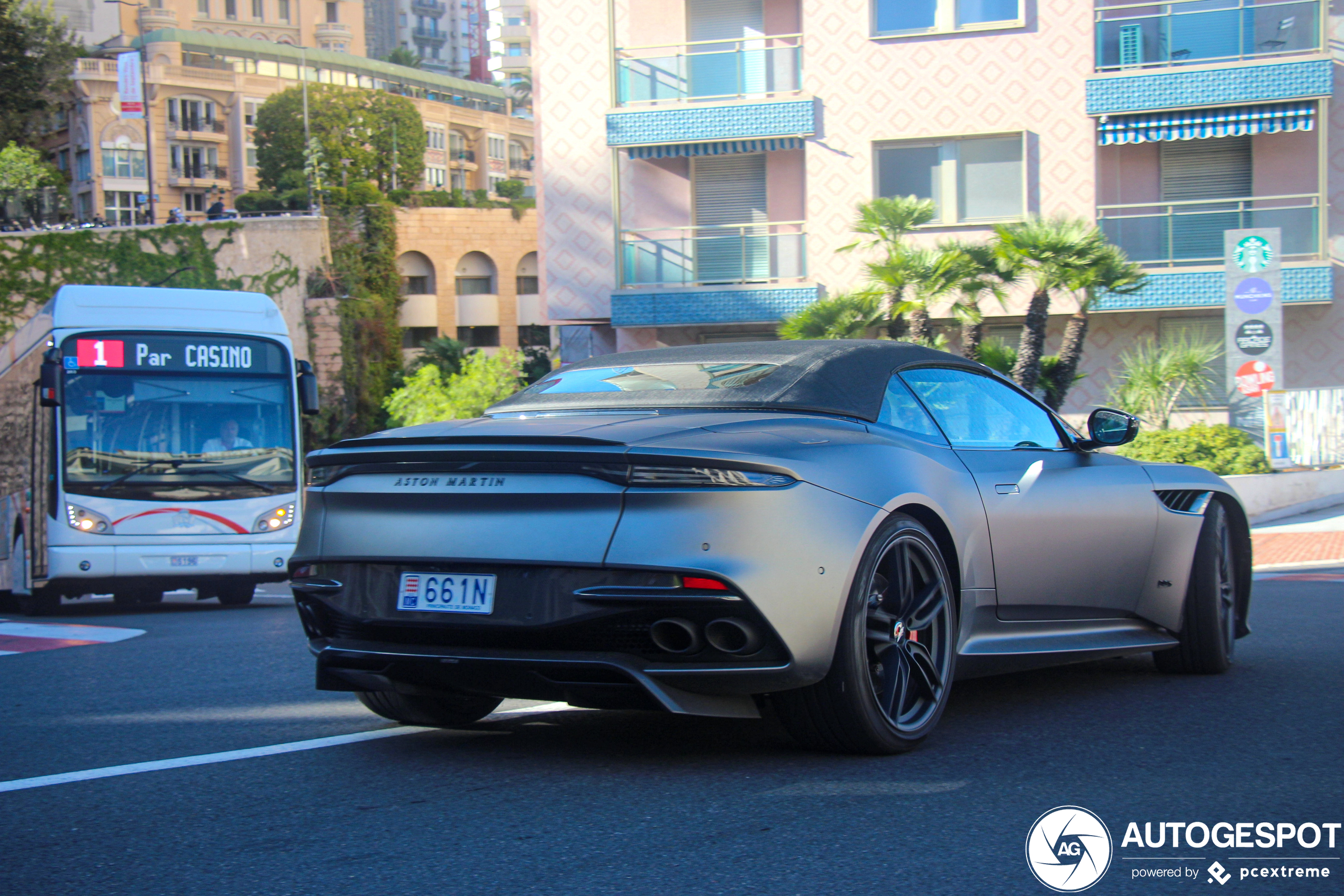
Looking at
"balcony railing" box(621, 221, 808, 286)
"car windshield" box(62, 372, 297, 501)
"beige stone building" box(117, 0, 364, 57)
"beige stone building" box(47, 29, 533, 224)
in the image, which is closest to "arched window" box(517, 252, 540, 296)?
"beige stone building" box(47, 29, 533, 224)

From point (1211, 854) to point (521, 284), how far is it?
2713 inches

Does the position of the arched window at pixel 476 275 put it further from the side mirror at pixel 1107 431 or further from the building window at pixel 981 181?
the side mirror at pixel 1107 431

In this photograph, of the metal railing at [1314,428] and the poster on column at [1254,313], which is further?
the metal railing at [1314,428]

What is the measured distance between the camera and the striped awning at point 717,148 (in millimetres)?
25797

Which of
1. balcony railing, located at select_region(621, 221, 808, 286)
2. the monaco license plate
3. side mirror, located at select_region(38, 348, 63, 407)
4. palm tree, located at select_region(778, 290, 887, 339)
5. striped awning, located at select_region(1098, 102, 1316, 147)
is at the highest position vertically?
striped awning, located at select_region(1098, 102, 1316, 147)

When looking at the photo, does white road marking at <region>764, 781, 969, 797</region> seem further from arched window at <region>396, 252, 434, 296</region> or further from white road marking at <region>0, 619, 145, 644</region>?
arched window at <region>396, 252, 434, 296</region>

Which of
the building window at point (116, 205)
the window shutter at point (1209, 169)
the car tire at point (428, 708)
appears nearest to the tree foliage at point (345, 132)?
the building window at point (116, 205)

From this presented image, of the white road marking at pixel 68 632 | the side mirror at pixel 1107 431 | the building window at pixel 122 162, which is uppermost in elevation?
the building window at pixel 122 162

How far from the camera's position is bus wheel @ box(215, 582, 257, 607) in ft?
46.2

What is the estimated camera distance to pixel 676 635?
4031 mm

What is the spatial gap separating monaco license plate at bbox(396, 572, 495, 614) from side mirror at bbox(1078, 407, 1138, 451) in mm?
2822

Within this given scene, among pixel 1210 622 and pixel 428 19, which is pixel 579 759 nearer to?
pixel 1210 622

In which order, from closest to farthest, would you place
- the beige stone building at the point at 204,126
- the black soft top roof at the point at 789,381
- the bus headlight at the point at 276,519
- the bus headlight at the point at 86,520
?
the black soft top roof at the point at 789,381 < the bus headlight at the point at 86,520 < the bus headlight at the point at 276,519 < the beige stone building at the point at 204,126

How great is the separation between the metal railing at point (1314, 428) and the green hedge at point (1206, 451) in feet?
1.52
